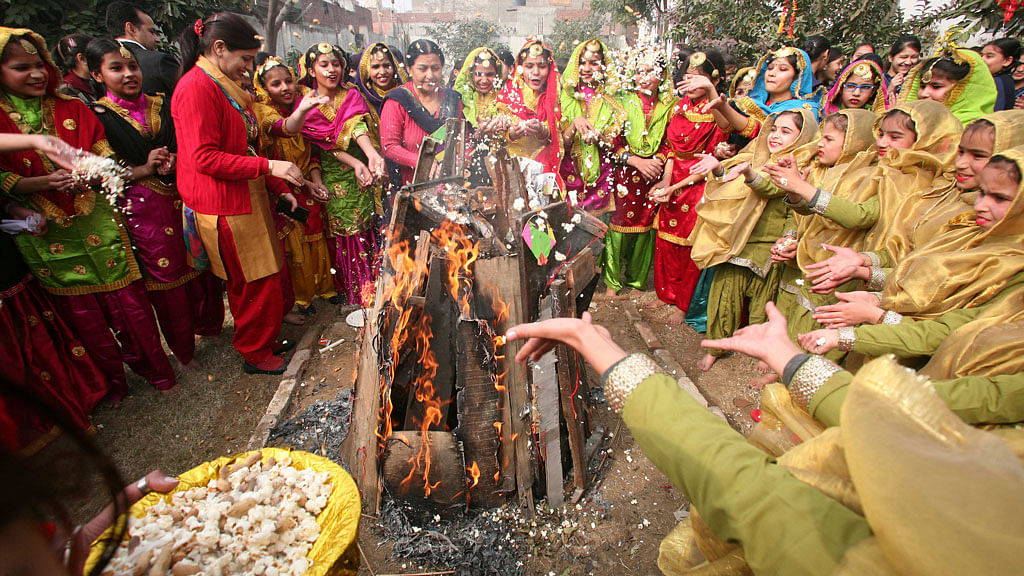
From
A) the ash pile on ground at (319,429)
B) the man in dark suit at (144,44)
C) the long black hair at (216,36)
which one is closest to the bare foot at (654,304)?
the ash pile on ground at (319,429)

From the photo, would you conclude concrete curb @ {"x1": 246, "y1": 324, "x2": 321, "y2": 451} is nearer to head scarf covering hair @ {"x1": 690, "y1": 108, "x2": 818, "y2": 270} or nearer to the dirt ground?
the dirt ground

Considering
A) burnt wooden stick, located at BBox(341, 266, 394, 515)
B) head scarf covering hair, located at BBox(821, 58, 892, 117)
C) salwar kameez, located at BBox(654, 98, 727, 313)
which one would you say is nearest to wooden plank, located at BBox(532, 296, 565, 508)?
burnt wooden stick, located at BBox(341, 266, 394, 515)

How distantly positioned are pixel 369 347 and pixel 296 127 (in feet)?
8.94

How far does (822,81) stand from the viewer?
664cm

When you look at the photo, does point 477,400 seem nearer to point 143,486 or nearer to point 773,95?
point 143,486

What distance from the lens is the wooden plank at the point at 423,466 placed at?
2.73 metres

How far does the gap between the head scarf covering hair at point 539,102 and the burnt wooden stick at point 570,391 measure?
276 cm

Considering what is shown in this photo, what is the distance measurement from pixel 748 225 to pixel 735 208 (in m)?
0.19

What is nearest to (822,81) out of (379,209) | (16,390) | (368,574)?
(379,209)

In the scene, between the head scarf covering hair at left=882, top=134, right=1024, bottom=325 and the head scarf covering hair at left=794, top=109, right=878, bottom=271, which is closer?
the head scarf covering hair at left=882, top=134, right=1024, bottom=325

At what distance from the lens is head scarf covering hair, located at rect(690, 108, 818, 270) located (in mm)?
3975

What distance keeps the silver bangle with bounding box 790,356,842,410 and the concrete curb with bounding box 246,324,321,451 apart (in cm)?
359

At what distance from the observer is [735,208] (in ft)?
13.7

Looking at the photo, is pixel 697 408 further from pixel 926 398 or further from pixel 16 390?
pixel 16 390
